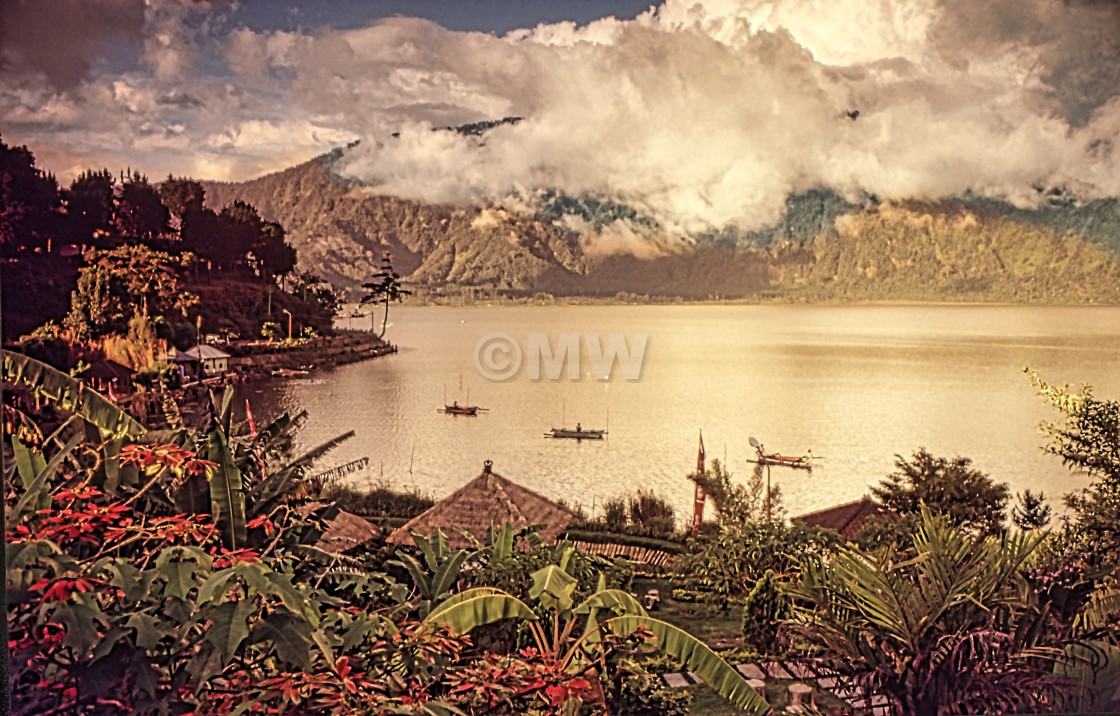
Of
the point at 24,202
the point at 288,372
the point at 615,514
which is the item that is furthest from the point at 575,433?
the point at 24,202

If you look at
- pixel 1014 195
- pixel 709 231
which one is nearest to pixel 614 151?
pixel 709 231

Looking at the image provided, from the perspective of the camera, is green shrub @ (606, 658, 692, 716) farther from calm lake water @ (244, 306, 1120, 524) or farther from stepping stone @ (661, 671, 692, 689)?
calm lake water @ (244, 306, 1120, 524)

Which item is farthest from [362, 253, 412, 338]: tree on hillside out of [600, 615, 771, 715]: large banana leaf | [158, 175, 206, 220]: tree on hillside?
[600, 615, 771, 715]: large banana leaf

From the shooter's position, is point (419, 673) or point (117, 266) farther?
point (117, 266)

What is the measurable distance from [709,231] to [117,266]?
93.1 inches

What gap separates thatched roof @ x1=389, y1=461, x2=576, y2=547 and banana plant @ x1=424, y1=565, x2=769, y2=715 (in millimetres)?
490

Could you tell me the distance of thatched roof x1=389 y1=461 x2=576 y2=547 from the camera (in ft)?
12.7

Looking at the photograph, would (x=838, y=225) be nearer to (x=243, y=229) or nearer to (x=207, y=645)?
(x=243, y=229)

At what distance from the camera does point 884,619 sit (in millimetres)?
3289

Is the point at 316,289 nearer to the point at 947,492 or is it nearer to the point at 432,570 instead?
the point at 432,570

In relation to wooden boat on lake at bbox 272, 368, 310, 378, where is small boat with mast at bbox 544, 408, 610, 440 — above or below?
below

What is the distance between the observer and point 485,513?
392cm

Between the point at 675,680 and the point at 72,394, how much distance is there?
2.34 m

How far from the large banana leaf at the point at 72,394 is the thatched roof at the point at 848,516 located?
2529 millimetres
